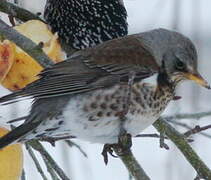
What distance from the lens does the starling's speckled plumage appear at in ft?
7.67

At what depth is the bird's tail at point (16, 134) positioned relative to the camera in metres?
1.66

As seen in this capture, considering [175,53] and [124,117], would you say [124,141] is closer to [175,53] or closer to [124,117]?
[124,117]

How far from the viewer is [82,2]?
7.92 ft

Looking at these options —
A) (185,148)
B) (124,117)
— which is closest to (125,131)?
(124,117)

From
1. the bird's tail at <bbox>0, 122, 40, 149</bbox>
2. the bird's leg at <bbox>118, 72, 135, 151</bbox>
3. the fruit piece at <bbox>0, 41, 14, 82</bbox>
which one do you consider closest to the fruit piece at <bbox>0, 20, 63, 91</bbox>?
the fruit piece at <bbox>0, 41, 14, 82</bbox>

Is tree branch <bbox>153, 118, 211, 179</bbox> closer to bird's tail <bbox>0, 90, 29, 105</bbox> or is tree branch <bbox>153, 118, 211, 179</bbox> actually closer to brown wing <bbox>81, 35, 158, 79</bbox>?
brown wing <bbox>81, 35, 158, 79</bbox>

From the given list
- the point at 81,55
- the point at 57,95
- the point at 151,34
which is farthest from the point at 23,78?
the point at 151,34

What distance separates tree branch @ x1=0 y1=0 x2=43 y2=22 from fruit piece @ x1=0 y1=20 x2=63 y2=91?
91mm

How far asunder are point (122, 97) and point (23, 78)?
26 cm

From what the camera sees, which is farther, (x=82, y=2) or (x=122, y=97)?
(x=82, y=2)

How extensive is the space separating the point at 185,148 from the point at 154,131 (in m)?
→ 2.36

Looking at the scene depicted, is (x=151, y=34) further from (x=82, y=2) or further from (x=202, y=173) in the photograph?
(x=202, y=173)

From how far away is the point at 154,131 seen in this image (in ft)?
13.8

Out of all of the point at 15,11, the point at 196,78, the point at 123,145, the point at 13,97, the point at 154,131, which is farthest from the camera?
the point at 154,131
